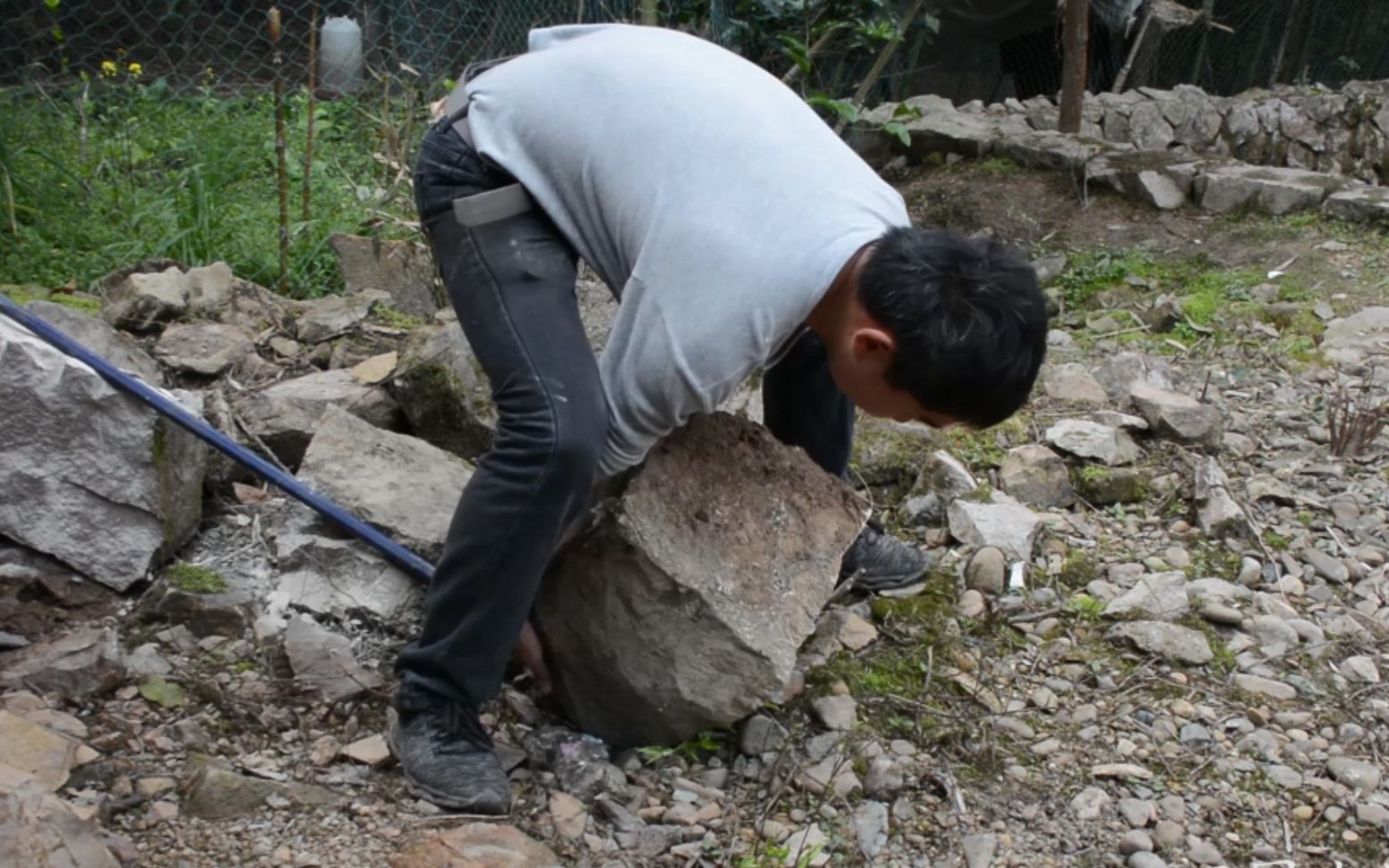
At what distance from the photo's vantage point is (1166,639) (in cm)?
290

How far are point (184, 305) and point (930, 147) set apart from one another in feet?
15.9

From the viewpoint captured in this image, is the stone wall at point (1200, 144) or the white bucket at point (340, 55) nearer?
the stone wall at point (1200, 144)

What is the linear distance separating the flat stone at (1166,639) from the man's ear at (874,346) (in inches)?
45.2

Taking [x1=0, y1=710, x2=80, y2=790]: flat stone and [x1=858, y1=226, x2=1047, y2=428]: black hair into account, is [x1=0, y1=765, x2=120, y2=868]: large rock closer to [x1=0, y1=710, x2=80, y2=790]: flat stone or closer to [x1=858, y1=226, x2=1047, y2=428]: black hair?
[x1=0, y1=710, x2=80, y2=790]: flat stone

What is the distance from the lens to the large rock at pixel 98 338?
3080mm

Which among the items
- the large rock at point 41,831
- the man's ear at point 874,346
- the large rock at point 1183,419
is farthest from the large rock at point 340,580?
the large rock at point 1183,419

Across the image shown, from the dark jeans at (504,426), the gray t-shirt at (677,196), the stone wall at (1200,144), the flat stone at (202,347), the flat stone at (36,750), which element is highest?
the gray t-shirt at (677,196)

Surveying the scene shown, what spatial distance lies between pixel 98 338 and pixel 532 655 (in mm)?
1347

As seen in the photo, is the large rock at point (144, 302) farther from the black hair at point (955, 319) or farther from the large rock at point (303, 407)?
the black hair at point (955, 319)

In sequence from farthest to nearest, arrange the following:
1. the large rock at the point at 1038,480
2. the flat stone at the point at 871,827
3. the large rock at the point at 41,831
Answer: the large rock at the point at 1038,480
the flat stone at the point at 871,827
the large rock at the point at 41,831

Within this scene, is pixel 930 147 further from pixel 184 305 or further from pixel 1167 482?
pixel 184 305

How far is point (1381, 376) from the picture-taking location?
455 centimetres

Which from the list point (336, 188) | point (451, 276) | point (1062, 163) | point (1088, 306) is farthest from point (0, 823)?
point (1062, 163)

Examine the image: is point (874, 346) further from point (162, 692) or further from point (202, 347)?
point (202, 347)
